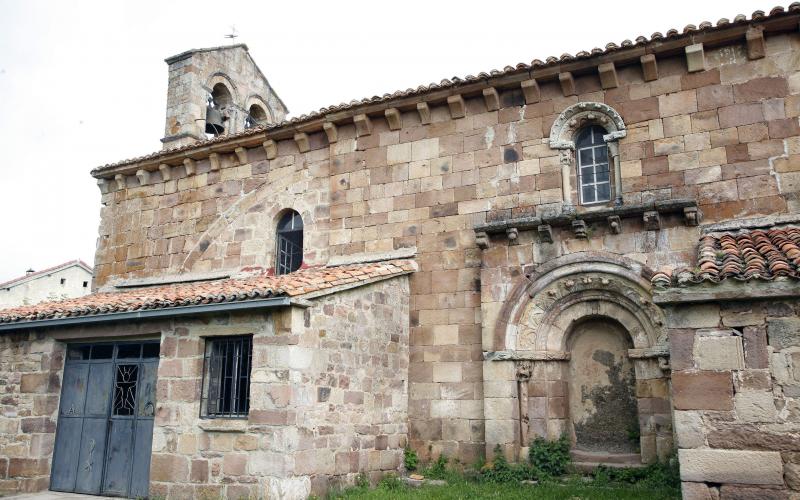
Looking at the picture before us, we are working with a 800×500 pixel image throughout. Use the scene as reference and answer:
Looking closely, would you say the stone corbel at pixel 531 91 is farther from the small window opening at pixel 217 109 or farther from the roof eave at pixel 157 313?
the small window opening at pixel 217 109

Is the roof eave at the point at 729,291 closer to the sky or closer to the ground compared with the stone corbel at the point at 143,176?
closer to the ground

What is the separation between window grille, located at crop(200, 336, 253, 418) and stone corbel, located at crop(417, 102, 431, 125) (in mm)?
4910

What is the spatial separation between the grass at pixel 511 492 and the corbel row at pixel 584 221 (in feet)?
11.5

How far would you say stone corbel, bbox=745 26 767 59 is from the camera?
9539 millimetres

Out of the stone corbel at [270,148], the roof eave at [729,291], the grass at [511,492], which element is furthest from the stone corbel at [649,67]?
the stone corbel at [270,148]

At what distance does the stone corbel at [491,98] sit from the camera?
1111 centimetres

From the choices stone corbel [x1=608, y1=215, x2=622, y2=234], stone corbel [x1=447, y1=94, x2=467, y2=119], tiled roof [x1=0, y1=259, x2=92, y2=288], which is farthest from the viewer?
tiled roof [x1=0, y1=259, x2=92, y2=288]

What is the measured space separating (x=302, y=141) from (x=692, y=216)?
6.98m

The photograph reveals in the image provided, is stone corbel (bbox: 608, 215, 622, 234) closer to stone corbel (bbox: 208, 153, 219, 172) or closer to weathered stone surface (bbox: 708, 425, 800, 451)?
weathered stone surface (bbox: 708, 425, 800, 451)

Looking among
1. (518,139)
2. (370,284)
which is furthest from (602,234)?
(370,284)

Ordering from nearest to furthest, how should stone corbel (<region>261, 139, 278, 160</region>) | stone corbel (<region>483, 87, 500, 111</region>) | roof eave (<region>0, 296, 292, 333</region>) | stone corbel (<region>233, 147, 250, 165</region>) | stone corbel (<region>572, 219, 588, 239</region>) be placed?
roof eave (<region>0, 296, 292, 333</region>)
stone corbel (<region>572, 219, 588, 239</region>)
stone corbel (<region>483, 87, 500, 111</region>)
stone corbel (<region>261, 139, 278, 160</region>)
stone corbel (<region>233, 147, 250, 165</region>)

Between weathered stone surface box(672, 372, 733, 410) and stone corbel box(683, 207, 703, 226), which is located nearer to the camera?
weathered stone surface box(672, 372, 733, 410)

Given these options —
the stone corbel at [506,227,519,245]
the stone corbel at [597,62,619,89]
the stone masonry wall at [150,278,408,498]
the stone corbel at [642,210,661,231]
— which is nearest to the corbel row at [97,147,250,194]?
A: the stone masonry wall at [150,278,408,498]

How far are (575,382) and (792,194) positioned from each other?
3914 mm
